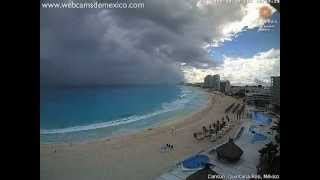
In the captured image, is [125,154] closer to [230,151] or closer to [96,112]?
[96,112]

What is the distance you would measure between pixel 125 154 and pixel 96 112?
0.90ft

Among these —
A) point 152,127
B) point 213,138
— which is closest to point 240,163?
point 213,138

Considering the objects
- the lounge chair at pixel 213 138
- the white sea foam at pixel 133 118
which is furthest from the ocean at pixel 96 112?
the lounge chair at pixel 213 138

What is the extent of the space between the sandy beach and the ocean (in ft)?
0.16

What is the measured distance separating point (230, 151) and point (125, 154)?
0.56 metres

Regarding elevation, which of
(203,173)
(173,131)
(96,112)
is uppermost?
(96,112)

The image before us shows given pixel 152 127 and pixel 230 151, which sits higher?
pixel 152 127

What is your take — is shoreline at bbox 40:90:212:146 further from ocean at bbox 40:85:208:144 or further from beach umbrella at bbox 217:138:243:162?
beach umbrella at bbox 217:138:243:162

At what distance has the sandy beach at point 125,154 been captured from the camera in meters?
1.97

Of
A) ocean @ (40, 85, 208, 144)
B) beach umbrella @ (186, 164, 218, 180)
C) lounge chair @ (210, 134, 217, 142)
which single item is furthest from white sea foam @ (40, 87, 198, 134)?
beach umbrella @ (186, 164, 218, 180)

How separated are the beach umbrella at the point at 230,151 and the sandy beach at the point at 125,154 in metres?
0.04

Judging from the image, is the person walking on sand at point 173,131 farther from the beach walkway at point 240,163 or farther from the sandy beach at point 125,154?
the beach walkway at point 240,163

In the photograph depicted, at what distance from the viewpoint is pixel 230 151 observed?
197 centimetres
